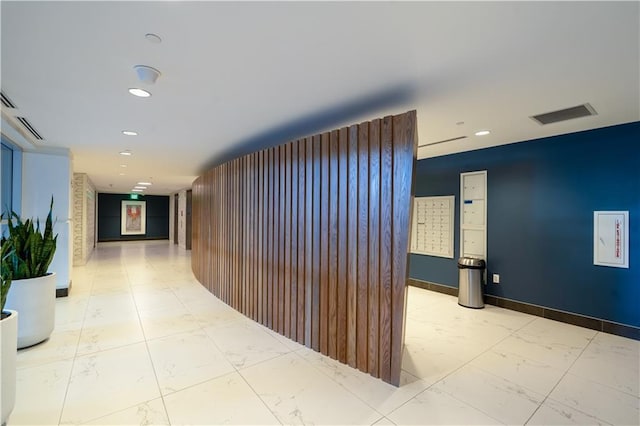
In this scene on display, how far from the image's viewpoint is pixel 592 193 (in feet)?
12.3

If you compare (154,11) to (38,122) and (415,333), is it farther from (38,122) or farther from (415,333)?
(415,333)

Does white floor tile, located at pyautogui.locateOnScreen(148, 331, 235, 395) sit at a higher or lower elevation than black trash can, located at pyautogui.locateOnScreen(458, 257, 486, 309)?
lower

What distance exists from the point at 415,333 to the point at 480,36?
3.21 m

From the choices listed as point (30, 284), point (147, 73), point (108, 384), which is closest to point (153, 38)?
point (147, 73)

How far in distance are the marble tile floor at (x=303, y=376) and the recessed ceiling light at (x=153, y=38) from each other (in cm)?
253

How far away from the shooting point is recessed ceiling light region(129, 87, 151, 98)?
255cm

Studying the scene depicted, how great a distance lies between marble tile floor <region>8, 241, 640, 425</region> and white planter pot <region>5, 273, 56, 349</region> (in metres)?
0.15

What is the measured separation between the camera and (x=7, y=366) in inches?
75.4

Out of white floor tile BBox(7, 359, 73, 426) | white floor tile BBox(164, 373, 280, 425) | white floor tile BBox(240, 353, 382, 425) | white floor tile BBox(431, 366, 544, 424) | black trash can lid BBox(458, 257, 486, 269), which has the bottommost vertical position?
white floor tile BBox(431, 366, 544, 424)

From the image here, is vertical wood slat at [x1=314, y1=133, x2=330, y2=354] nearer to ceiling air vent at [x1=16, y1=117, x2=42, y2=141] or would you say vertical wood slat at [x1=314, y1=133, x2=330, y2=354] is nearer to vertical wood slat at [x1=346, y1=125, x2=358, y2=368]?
vertical wood slat at [x1=346, y1=125, x2=358, y2=368]

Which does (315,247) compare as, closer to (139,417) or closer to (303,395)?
(303,395)

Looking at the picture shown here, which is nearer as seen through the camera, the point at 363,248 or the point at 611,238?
the point at 363,248

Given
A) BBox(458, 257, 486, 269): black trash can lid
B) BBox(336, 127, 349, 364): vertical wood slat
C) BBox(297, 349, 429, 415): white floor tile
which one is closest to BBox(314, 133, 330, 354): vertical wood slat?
BBox(336, 127, 349, 364): vertical wood slat

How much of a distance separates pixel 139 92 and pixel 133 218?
15.2m
